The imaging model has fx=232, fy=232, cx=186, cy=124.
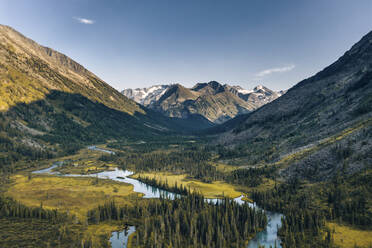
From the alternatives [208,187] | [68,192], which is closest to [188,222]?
[208,187]

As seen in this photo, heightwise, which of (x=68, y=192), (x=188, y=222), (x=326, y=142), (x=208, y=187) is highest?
(x=326, y=142)

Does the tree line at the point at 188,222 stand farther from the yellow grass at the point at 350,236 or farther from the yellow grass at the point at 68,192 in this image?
the yellow grass at the point at 350,236

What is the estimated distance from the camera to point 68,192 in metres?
136

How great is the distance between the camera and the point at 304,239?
252 ft

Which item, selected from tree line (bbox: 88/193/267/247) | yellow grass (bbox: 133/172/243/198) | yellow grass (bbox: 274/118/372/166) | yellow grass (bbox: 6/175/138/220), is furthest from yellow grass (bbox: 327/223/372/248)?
yellow grass (bbox: 6/175/138/220)

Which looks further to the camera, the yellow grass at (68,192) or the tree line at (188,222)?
the yellow grass at (68,192)

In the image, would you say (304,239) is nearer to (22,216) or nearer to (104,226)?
(104,226)

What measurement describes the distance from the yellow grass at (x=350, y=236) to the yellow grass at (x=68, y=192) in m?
93.3

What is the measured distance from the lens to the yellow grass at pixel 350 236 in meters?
73.1

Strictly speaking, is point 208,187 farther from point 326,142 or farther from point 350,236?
point 326,142

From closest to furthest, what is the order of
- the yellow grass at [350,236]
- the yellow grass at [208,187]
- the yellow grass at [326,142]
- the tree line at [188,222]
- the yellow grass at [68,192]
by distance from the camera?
the yellow grass at [350,236], the tree line at [188,222], the yellow grass at [68,192], the yellow grass at [208,187], the yellow grass at [326,142]

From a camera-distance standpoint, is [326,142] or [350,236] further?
[326,142]

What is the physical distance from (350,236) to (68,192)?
137375 millimetres

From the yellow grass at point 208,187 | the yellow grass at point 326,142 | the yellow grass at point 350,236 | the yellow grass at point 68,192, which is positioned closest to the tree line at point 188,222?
the yellow grass at point 68,192
